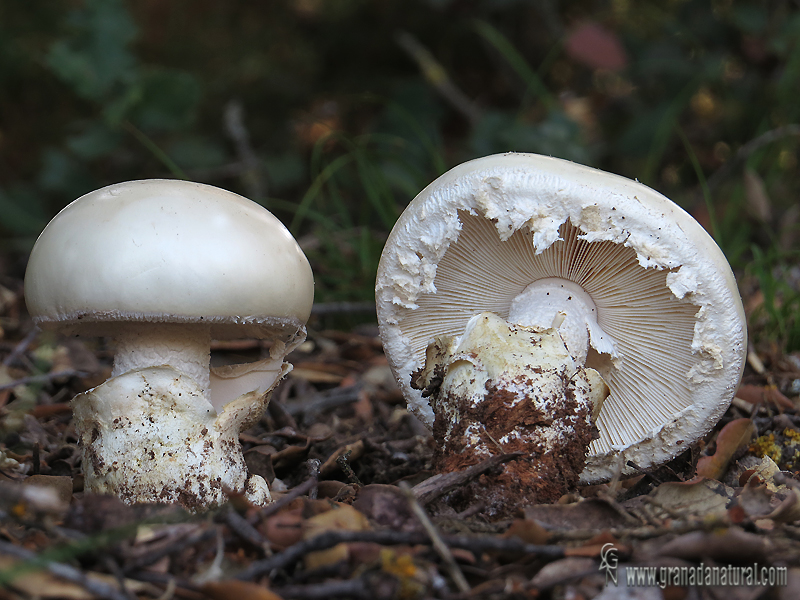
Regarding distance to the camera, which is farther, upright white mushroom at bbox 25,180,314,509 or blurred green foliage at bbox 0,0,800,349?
blurred green foliage at bbox 0,0,800,349

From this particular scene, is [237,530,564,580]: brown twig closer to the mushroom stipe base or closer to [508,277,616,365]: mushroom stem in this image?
the mushroom stipe base

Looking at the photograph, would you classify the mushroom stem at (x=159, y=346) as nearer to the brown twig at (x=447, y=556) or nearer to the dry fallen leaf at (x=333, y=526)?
the dry fallen leaf at (x=333, y=526)

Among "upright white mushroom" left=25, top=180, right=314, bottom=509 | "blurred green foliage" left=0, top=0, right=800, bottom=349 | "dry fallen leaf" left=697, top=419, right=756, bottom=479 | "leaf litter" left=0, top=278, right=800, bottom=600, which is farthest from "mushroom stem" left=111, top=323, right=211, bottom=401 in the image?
"blurred green foliage" left=0, top=0, right=800, bottom=349

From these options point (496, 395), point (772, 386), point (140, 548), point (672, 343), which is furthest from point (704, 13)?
point (140, 548)

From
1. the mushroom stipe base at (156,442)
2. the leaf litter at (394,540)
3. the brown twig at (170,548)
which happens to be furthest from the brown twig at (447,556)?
the mushroom stipe base at (156,442)

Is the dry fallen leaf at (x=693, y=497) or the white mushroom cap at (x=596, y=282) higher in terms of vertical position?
the white mushroom cap at (x=596, y=282)

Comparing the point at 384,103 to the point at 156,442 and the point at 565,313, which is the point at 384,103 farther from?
the point at 156,442

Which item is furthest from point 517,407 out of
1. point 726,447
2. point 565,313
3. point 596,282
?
point 726,447
